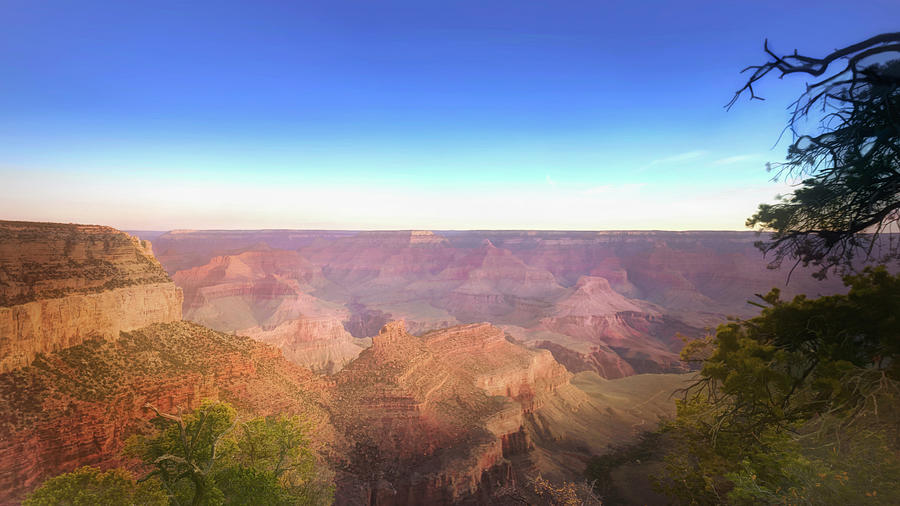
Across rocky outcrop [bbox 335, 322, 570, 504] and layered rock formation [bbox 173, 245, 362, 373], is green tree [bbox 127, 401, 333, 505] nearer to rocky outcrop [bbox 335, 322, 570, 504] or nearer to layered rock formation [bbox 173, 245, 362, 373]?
rocky outcrop [bbox 335, 322, 570, 504]

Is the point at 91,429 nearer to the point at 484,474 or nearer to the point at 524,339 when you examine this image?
the point at 484,474

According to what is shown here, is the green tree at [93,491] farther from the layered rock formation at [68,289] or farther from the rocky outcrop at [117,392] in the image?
the layered rock formation at [68,289]

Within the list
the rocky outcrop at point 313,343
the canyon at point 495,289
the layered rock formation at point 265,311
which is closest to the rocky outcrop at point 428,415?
the canyon at point 495,289

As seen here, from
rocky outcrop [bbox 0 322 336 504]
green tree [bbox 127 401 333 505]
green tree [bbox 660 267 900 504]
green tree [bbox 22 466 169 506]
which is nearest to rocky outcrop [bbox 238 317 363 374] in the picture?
rocky outcrop [bbox 0 322 336 504]

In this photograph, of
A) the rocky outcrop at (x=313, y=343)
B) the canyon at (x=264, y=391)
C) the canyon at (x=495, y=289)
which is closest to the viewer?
the canyon at (x=264, y=391)

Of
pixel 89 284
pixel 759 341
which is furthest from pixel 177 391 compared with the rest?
pixel 759 341

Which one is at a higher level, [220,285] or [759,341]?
[759,341]
